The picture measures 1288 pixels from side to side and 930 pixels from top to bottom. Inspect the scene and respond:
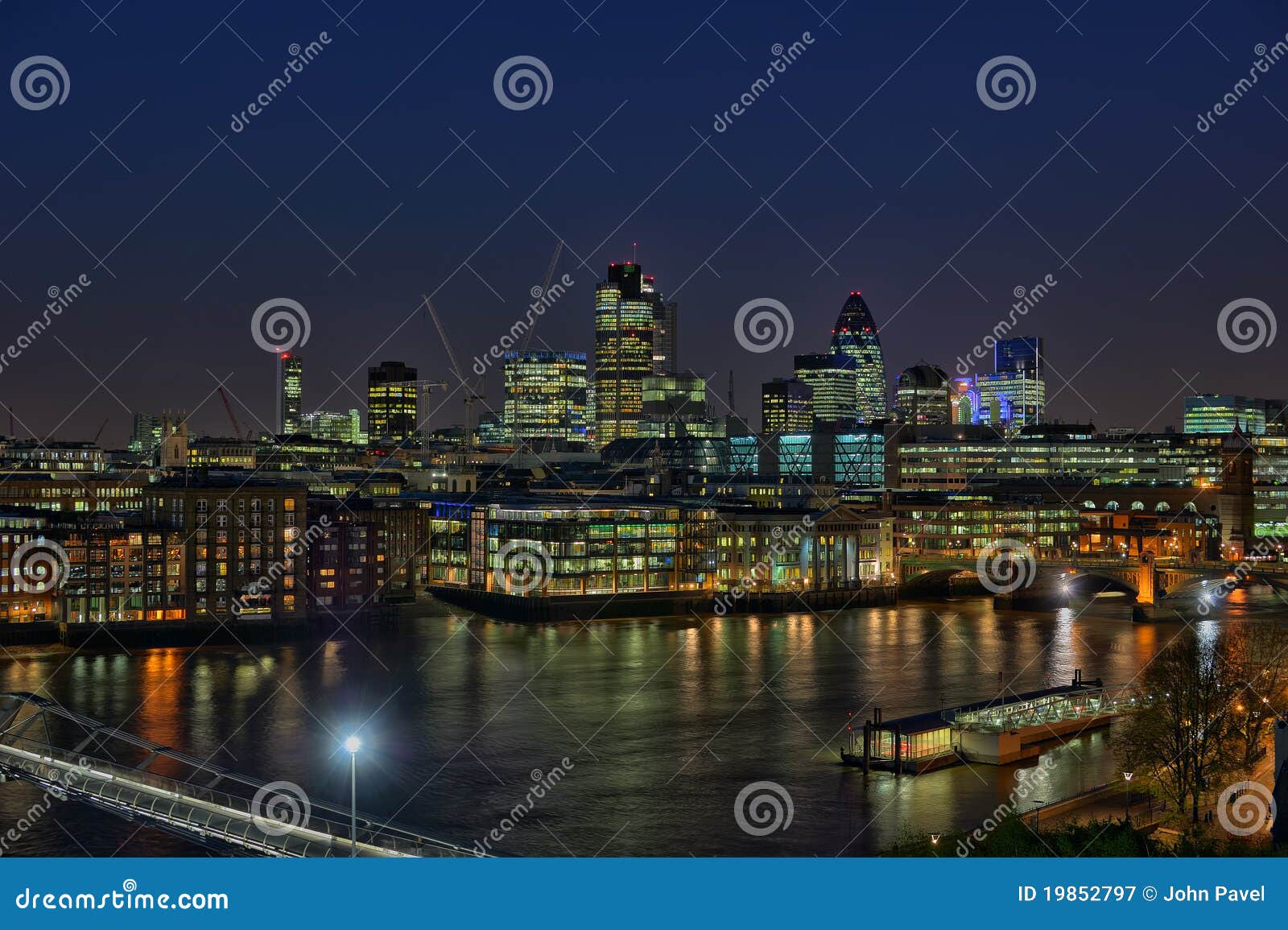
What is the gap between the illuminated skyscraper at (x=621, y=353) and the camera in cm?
6512

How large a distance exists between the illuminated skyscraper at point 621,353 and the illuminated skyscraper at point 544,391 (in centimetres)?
247

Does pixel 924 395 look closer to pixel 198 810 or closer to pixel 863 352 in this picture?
pixel 863 352

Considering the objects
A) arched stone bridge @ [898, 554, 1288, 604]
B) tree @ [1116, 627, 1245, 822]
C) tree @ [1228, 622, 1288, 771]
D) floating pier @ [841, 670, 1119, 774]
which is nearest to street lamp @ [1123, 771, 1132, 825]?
tree @ [1116, 627, 1245, 822]

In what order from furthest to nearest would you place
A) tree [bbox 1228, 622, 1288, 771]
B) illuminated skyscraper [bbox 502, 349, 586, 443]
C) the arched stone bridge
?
1. illuminated skyscraper [bbox 502, 349, 586, 443]
2. the arched stone bridge
3. tree [bbox 1228, 622, 1288, 771]

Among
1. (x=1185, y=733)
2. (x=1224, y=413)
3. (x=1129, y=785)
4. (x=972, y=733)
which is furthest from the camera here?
(x=1224, y=413)

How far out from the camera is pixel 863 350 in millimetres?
69375

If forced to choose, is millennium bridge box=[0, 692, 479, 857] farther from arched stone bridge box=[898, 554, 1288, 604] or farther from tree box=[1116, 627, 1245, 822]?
arched stone bridge box=[898, 554, 1288, 604]

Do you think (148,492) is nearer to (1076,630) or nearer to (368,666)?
(368,666)

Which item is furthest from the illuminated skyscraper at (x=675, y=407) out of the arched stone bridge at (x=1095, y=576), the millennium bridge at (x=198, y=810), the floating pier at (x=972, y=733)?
the millennium bridge at (x=198, y=810)

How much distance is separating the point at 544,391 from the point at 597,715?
49974 mm

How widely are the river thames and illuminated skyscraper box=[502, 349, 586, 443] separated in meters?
41.5

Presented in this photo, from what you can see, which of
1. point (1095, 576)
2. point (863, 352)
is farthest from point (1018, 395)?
point (1095, 576)

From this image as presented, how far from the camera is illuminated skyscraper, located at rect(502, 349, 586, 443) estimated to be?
6241 centimetres

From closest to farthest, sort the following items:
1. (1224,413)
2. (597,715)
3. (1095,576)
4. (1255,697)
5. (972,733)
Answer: (1255,697) < (972,733) < (597,715) < (1095,576) < (1224,413)
